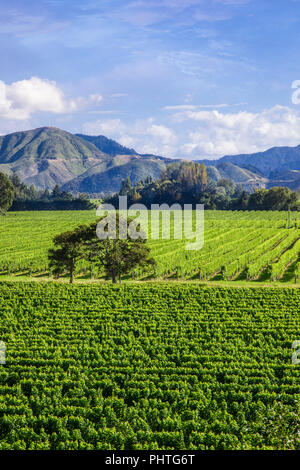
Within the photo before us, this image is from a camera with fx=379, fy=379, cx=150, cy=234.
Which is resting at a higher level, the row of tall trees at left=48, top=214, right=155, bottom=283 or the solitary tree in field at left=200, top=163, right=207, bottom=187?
the solitary tree in field at left=200, top=163, right=207, bottom=187

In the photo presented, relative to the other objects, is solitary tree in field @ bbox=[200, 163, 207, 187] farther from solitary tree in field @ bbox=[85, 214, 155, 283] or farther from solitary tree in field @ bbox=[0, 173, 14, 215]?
solitary tree in field @ bbox=[85, 214, 155, 283]

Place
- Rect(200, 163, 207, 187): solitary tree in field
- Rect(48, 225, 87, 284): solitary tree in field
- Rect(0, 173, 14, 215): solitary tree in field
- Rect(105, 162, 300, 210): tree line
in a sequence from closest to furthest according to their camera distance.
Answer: Rect(48, 225, 87, 284): solitary tree in field < Rect(0, 173, 14, 215): solitary tree in field < Rect(105, 162, 300, 210): tree line < Rect(200, 163, 207, 187): solitary tree in field

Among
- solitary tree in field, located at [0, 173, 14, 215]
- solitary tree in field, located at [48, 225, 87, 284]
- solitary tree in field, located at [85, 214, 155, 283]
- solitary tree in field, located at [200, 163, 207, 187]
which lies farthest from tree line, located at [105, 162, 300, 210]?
solitary tree in field, located at [48, 225, 87, 284]

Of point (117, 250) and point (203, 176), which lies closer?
point (117, 250)

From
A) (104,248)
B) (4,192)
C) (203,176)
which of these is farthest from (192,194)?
(104,248)

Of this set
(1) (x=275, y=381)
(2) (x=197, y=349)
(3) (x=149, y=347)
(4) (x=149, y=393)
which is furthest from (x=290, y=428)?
(3) (x=149, y=347)

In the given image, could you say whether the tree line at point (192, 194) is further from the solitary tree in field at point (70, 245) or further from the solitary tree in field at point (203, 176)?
the solitary tree in field at point (70, 245)

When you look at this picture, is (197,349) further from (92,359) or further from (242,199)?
(242,199)

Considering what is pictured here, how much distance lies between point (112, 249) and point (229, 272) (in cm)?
1349

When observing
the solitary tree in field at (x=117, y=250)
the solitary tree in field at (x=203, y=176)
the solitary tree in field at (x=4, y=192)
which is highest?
the solitary tree in field at (x=203, y=176)

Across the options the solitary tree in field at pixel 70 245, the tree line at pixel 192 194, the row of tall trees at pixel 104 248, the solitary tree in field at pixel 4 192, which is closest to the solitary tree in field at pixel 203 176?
the tree line at pixel 192 194

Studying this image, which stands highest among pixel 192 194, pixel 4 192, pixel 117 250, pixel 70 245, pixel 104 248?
pixel 192 194

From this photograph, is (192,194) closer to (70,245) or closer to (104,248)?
(104,248)

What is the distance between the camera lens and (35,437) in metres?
13.7
